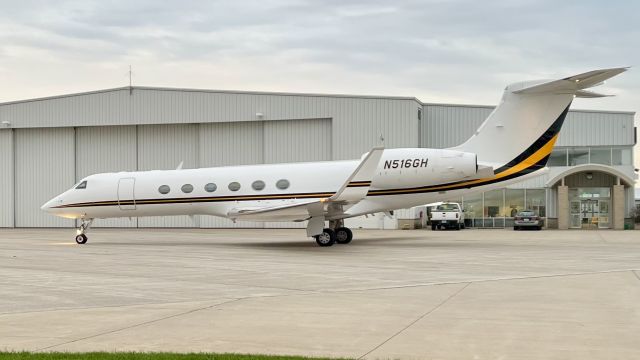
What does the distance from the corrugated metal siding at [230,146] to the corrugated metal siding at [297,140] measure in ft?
2.10

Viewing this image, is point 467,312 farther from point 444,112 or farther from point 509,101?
point 444,112

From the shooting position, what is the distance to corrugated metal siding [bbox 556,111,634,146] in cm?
4241

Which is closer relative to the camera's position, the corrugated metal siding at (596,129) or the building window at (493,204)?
the corrugated metal siding at (596,129)

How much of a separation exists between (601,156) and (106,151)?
99.3 ft

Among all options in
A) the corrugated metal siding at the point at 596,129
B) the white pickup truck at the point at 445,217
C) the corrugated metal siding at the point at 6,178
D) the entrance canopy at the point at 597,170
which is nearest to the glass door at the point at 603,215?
the entrance canopy at the point at 597,170

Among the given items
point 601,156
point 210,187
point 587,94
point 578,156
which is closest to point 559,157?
point 578,156

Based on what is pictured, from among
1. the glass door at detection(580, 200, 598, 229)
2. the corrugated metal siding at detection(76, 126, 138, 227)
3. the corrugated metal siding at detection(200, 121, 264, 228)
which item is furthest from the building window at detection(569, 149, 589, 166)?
the corrugated metal siding at detection(76, 126, 138, 227)

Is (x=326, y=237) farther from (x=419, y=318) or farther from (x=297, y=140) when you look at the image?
(x=297, y=140)

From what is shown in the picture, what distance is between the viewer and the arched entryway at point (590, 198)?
3934cm

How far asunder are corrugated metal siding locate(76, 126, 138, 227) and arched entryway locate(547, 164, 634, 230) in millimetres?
25288

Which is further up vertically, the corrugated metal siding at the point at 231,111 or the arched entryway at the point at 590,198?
the corrugated metal siding at the point at 231,111

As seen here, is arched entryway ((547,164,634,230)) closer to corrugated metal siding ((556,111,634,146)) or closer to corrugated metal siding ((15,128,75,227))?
corrugated metal siding ((556,111,634,146))

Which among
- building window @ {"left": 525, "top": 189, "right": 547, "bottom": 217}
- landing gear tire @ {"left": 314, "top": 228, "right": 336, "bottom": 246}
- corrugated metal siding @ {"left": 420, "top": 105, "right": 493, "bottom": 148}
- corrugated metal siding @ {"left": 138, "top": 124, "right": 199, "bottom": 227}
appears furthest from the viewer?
corrugated metal siding @ {"left": 138, "top": 124, "right": 199, "bottom": 227}

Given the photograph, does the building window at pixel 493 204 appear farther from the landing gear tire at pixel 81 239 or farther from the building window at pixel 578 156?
the landing gear tire at pixel 81 239
